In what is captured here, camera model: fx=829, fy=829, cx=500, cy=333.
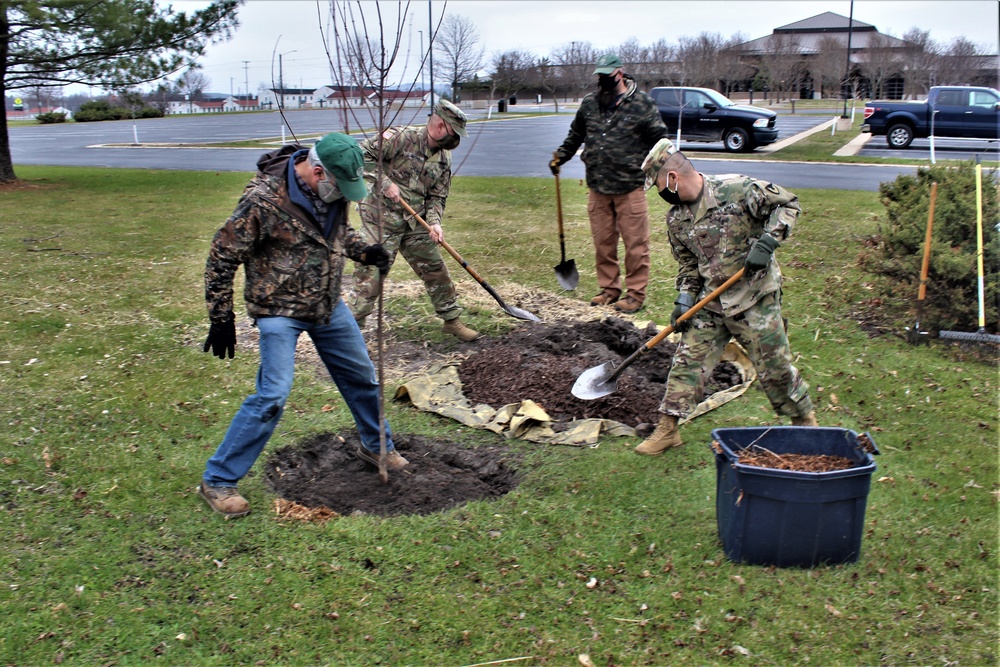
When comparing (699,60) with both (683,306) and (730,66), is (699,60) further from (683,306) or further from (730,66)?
(683,306)

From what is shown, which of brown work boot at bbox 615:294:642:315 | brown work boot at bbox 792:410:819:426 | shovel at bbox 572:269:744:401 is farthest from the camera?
brown work boot at bbox 615:294:642:315

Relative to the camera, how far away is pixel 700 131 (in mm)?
21500

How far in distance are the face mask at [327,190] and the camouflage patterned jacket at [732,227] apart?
6.37ft

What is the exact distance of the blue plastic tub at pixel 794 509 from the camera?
360cm

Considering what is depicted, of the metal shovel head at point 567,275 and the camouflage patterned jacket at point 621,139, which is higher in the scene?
the camouflage patterned jacket at point 621,139

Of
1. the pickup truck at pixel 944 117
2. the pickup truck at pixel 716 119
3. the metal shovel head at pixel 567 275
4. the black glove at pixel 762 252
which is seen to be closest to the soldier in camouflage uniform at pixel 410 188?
the metal shovel head at pixel 567 275

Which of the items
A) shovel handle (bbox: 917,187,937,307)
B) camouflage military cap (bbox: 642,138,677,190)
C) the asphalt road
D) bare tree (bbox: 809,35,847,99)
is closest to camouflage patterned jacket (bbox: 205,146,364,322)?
the asphalt road

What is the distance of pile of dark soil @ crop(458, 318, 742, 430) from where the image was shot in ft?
19.0

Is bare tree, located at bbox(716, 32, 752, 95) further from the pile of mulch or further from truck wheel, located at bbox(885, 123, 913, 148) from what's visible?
the pile of mulch

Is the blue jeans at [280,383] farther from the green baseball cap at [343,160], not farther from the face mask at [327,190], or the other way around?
the green baseball cap at [343,160]

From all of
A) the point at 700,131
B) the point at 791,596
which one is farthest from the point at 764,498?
the point at 700,131

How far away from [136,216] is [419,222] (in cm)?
805

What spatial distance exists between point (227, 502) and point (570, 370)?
277 centimetres

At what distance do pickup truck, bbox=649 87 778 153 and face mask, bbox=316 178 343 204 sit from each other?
17.8 meters
